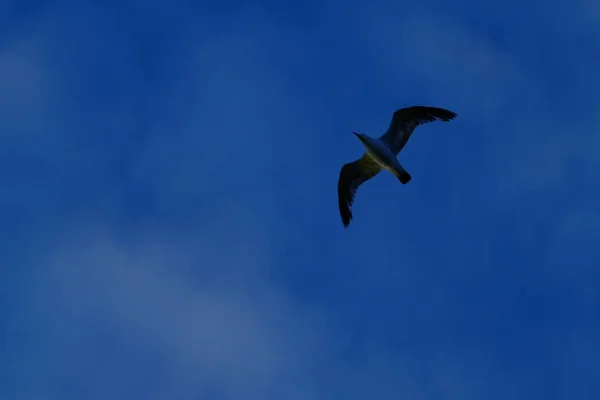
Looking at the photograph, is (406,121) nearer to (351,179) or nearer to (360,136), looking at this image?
(360,136)

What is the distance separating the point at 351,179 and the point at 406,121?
3.80 meters

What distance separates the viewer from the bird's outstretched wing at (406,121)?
120 feet

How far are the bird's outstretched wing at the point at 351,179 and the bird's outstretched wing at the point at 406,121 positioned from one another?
5.13 ft

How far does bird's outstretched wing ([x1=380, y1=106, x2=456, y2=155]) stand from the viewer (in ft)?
120

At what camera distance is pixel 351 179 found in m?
39.0

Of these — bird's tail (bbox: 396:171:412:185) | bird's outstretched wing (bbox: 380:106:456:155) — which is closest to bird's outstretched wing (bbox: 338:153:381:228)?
bird's outstretched wing (bbox: 380:106:456:155)

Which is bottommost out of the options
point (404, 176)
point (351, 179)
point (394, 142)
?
point (404, 176)

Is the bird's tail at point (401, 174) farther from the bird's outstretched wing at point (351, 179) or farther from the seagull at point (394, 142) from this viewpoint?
the bird's outstretched wing at point (351, 179)

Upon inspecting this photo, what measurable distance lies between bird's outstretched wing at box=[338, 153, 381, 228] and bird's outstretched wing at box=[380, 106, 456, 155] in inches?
61.6

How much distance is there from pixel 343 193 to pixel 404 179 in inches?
149

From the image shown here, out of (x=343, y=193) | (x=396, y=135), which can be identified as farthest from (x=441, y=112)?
(x=343, y=193)

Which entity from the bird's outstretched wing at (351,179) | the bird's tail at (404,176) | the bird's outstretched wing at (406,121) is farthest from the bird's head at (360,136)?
the bird's tail at (404,176)

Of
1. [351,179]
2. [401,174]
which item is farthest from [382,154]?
[351,179]

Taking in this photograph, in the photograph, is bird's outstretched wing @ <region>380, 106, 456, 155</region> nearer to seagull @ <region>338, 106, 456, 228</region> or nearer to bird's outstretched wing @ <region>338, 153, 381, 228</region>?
seagull @ <region>338, 106, 456, 228</region>
